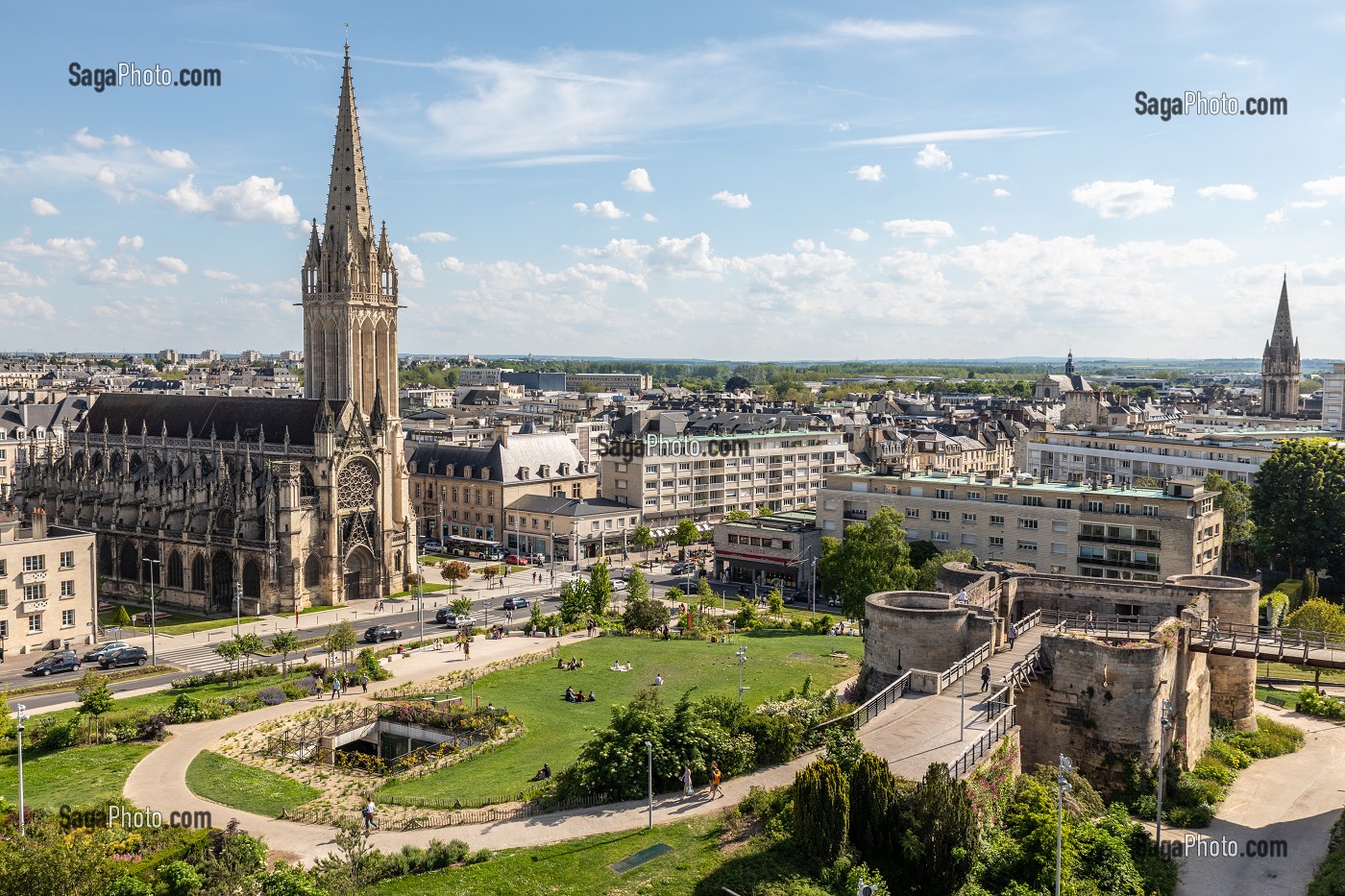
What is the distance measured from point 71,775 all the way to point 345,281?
→ 54.0 metres

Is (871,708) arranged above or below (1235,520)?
below

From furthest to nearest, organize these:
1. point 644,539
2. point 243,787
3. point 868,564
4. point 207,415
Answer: point 644,539, point 207,415, point 868,564, point 243,787

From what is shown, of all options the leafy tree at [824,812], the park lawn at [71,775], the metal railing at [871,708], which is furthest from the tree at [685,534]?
the leafy tree at [824,812]

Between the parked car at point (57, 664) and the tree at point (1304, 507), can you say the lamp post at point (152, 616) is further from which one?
the tree at point (1304, 507)

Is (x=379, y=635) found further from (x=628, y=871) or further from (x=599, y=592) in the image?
(x=628, y=871)

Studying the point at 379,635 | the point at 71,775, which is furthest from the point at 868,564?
the point at 71,775

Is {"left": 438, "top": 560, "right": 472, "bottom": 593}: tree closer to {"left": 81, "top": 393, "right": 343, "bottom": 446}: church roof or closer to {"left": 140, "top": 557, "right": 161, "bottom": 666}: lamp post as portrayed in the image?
{"left": 81, "top": 393, "right": 343, "bottom": 446}: church roof

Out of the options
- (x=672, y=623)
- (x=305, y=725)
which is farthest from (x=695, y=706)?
(x=672, y=623)

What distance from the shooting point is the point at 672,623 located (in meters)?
76.5

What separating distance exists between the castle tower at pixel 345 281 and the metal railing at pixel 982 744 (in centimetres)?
6726

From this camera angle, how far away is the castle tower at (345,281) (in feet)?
297

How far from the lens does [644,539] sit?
10612 cm

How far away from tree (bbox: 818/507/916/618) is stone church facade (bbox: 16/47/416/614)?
123ft

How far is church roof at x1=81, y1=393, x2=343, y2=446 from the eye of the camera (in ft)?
291
